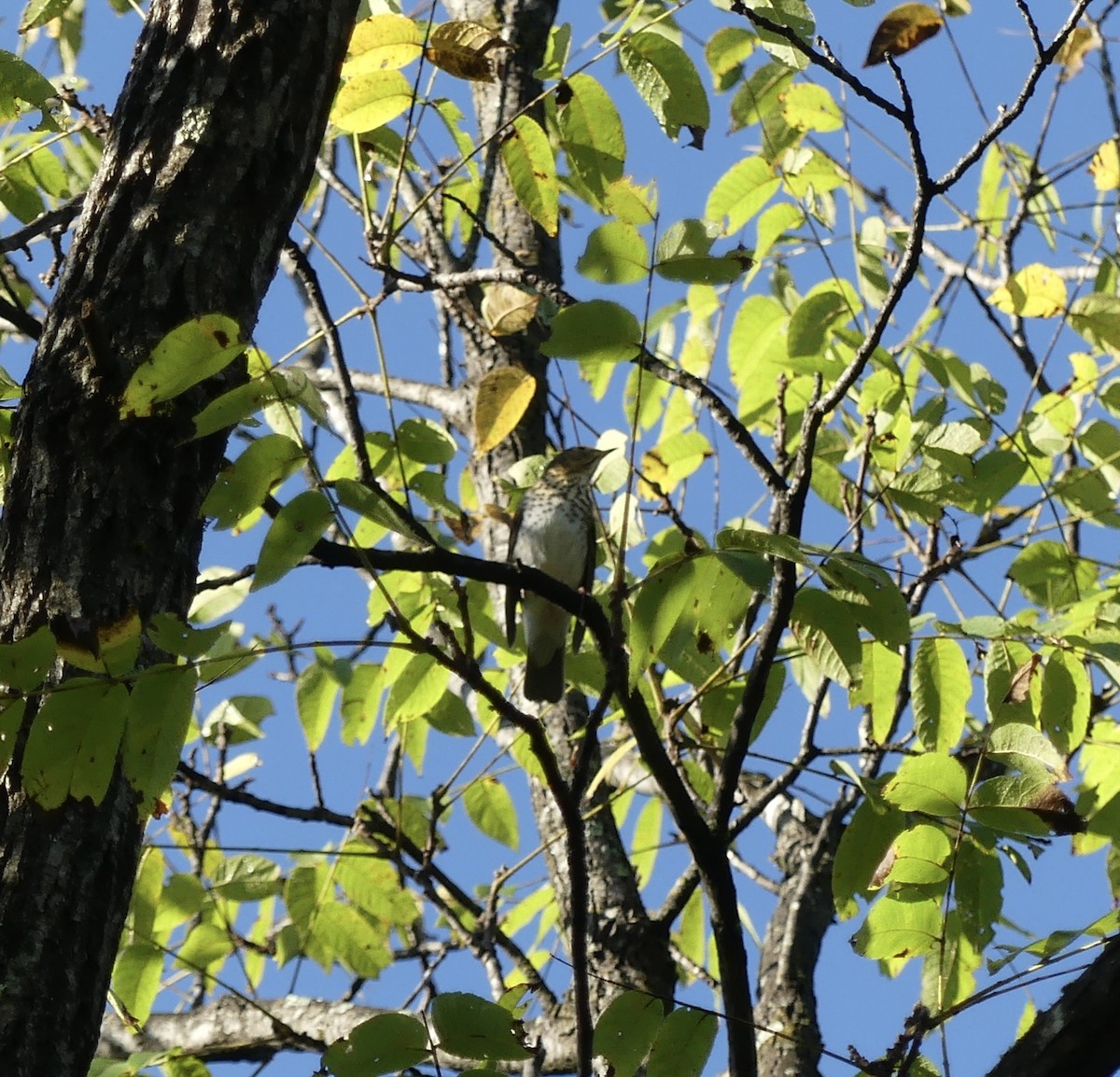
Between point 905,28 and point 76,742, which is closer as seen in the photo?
point 76,742

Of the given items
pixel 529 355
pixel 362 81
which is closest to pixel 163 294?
pixel 362 81

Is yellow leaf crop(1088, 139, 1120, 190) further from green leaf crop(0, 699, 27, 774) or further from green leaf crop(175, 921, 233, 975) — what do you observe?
green leaf crop(0, 699, 27, 774)

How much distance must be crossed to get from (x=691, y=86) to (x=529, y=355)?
2.06 meters

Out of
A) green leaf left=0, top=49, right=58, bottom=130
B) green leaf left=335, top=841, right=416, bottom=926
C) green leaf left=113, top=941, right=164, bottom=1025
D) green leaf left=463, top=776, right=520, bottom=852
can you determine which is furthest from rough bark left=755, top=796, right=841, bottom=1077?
green leaf left=0, top=49, right=58, bottom=130

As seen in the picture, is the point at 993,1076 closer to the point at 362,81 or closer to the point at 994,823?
the point at 994,823

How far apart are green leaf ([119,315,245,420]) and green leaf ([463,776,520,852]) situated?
1.99m

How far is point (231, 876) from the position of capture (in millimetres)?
3221

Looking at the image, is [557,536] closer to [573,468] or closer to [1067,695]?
[573,468]

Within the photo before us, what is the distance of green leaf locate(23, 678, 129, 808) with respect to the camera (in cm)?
178

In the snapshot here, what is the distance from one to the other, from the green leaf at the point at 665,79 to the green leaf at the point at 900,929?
4.95 feet

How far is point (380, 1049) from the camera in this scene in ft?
6.36

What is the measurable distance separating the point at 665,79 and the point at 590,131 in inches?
7.5

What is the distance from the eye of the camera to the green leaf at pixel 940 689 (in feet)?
8.97

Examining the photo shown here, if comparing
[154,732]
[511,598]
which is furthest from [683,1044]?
[511,598]
